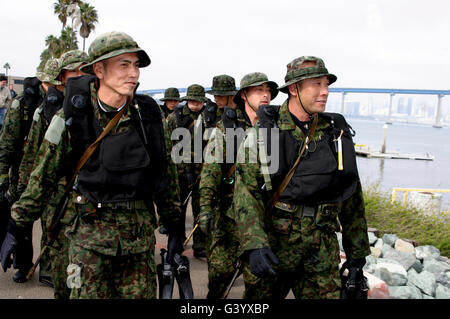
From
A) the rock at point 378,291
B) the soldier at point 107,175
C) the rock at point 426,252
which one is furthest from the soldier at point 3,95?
the rock at point 378,291

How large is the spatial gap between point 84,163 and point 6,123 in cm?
268

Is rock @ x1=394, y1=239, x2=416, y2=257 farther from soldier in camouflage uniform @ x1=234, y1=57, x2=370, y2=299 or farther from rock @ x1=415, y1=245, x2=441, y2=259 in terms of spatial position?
soldier in camouflage uniform @ x1=234, y1=57, x2=370, y2=299

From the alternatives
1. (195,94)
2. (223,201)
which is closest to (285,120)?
(223,201)

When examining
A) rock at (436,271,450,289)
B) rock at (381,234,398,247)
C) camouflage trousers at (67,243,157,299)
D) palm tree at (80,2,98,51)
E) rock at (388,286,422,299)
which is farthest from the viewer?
palm tree at (80,2,98,51)

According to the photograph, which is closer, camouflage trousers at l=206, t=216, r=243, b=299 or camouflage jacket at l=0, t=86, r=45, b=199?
camouflage trousers at l=206, t=216, r=243, b=299

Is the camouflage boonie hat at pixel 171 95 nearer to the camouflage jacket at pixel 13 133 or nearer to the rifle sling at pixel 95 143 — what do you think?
the camouflage jacket at pixel 13 133

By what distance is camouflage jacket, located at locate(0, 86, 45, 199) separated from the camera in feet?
16.2

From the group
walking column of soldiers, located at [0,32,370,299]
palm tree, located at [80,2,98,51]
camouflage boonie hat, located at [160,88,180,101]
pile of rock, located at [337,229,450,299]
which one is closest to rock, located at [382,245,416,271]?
pile of rock, located at [337,229,450,299]

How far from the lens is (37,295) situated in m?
4.82

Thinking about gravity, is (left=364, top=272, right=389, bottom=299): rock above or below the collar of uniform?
below

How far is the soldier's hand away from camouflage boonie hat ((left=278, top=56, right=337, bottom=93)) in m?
1.45

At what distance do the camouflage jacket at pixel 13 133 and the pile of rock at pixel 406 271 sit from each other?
418 cm

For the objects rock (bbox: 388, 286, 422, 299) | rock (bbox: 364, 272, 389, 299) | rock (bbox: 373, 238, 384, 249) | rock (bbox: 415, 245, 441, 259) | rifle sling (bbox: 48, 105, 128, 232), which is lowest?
rock (bbox: 415, 245, 441, 259)
